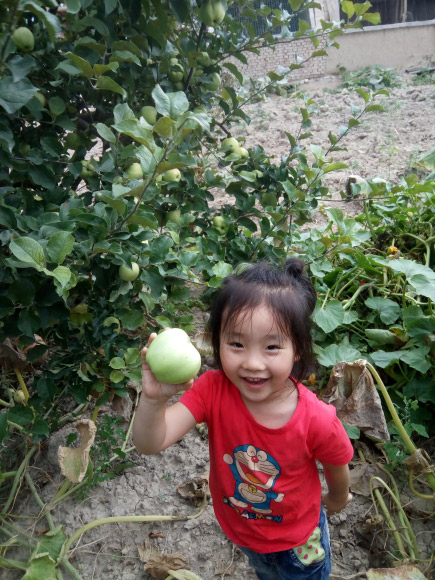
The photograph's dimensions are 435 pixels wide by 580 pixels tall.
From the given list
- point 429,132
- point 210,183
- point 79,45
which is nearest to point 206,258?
point 210,183

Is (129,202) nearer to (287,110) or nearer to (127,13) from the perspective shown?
(127,13)

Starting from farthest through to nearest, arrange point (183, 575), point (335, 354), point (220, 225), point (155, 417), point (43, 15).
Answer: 1. point (220, 225)
2. point (335, 354)
3. point (183, 575)
4. point (155, 417)
5. point (43, 15)

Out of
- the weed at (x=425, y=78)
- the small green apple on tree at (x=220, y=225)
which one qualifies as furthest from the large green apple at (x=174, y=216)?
the weed at (x=425, y=78)

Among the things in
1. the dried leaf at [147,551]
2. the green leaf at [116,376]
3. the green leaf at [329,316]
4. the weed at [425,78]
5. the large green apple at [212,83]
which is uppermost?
the large green apple at [212,83]

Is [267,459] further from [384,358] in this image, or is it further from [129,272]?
[384,358]

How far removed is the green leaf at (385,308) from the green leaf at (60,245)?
137 cm

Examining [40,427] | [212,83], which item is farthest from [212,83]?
[40,427]

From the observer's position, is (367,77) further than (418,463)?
Yes

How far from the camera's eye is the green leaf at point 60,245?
1154 mm

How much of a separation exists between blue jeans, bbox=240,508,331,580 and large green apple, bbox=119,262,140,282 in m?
0.75

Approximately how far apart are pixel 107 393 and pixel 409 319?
1111mm

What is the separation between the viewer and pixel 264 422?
3.81 ft

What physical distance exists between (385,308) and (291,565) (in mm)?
1170

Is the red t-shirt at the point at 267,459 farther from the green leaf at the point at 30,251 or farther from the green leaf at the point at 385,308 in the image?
the green leaf at the point at 385,308
